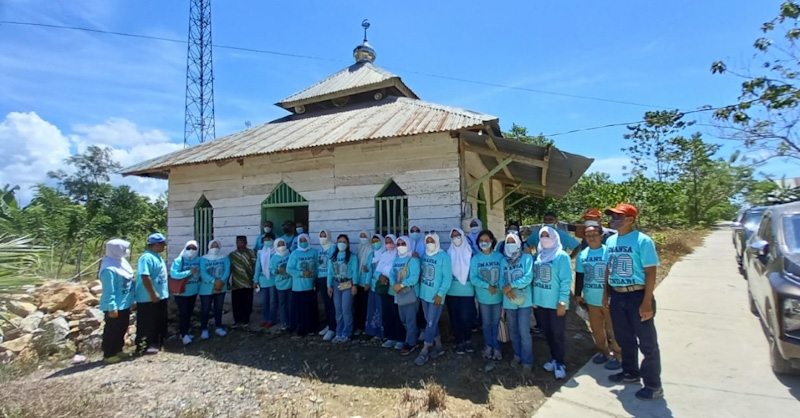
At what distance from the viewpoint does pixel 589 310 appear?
189 inches

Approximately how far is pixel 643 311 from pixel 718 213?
2598 cm

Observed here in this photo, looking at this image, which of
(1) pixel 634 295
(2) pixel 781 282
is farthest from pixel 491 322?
(2) pixel 781 282

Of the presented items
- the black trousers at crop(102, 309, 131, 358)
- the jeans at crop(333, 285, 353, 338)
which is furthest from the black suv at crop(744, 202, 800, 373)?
the black trousers at crop(102, 309, 131, 358)

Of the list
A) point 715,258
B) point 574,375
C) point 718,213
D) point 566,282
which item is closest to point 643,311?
point 566,282

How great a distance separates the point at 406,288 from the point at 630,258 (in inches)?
99.6

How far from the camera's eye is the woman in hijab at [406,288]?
5.33 meters

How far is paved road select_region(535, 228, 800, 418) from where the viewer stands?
3678 millimetres

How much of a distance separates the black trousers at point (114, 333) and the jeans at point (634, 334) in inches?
243

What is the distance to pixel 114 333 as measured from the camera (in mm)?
5895

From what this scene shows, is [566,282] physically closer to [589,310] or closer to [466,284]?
[589,310]

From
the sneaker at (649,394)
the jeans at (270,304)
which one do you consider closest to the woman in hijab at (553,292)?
the sneaker at (649,394)

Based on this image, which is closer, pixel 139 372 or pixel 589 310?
pixel 589 310

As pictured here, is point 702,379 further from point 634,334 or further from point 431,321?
point 431,321

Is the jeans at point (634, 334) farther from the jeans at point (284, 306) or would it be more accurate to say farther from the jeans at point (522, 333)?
the jeans at point (284, 306)
